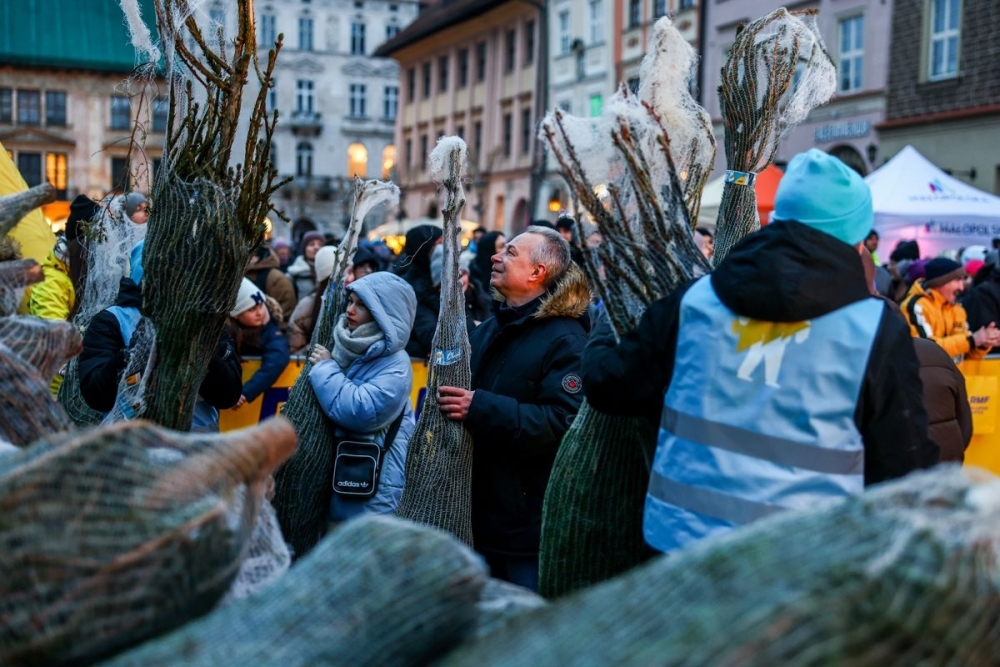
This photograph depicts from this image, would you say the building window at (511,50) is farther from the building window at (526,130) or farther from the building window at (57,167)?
the building window at (57,167)

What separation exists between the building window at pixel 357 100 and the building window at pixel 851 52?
5059cm

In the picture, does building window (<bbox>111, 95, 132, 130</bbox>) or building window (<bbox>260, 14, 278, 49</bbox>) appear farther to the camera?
building window (<bbox>260, 14, 278, 49</bbox>)

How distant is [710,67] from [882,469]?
93.0ft

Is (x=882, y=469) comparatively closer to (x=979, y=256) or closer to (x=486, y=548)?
(x=486, y=548)

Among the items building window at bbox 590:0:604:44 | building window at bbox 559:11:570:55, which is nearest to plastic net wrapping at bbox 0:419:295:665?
building window at bbox 590:0:604:44

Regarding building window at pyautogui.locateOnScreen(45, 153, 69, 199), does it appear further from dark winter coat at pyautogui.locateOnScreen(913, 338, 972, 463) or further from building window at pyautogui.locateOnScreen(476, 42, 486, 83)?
dark winter coat at pyautogui.locateOnScreen(913, 338, 972, 463)

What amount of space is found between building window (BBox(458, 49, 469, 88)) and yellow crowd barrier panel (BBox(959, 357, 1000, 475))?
4127 centimetres

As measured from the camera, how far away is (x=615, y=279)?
3244 millimetres

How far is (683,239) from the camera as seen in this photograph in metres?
3.28

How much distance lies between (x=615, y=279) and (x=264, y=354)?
4.46 metres

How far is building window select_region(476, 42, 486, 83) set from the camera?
46631mm

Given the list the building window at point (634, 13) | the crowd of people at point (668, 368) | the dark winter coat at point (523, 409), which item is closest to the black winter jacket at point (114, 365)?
the crowd of people at point (668, 368)

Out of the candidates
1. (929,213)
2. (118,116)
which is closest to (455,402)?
(929,213)

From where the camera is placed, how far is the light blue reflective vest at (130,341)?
15.1 ft
